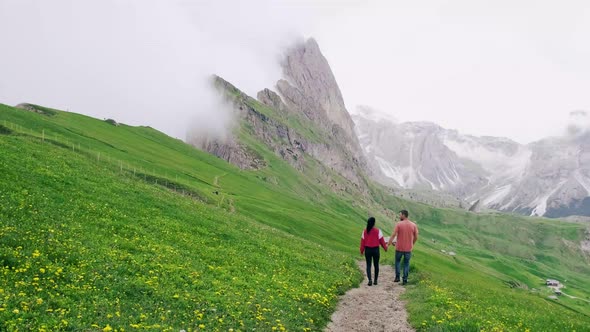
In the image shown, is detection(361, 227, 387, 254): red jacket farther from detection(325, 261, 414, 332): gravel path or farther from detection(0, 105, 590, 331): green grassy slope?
detection(0, 105, 590, 331): green grassy slope

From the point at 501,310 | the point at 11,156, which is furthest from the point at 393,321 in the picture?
the point at 11,156

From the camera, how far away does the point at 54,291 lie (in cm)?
1759

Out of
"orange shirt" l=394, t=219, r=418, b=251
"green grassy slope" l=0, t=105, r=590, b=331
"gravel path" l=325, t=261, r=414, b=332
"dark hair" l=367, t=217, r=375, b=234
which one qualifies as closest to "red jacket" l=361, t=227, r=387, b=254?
"dark hair" l=367, t=217, r=375, b=234

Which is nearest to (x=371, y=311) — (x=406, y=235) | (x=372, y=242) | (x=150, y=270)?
(x=372, y=242)

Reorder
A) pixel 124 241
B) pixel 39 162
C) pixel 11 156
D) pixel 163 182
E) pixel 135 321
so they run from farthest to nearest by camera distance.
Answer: pixel 163 182 → pixel 39 162 → pixel 11 156 → pixel 124 241 → pixel 135 321

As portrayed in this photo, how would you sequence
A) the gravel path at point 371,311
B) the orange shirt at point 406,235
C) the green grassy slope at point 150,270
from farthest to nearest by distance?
the orange shirt at point 406,235 → the gravel path at point 371,311 → the green grassy slope at point 150,270

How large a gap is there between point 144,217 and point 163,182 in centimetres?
4595

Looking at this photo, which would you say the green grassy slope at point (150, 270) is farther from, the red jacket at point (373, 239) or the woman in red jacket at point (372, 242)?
the red jacket at point (373, 239)

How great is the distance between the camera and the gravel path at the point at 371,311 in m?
22.3

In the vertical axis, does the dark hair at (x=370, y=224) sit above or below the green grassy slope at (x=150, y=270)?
above

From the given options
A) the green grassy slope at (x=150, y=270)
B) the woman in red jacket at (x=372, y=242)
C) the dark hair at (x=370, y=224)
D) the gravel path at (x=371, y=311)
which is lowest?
the gravel path at (x=371, y=311)

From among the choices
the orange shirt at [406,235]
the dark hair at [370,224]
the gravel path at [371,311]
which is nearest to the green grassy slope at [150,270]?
the gravel path at [371,311]

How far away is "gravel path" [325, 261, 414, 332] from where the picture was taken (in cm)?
2234

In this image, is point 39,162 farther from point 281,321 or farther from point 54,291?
point 281,321
